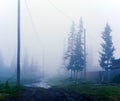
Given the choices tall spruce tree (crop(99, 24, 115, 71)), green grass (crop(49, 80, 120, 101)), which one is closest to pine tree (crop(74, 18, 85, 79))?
tall spruce tree (crop(99, 24, 115, 71))

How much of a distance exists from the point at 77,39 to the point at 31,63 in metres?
102

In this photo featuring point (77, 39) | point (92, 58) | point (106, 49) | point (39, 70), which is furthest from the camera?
point (39, 70)

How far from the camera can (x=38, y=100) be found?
933 inches

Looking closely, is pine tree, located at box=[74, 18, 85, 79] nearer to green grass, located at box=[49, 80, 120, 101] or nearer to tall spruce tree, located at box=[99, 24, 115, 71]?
tall spruce tree, located at box=[99, 24, 115, 71]

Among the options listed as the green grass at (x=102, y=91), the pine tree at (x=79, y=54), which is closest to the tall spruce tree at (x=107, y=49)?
the pine tree at (x=79, y=54)

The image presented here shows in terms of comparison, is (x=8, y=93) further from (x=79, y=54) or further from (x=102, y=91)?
(x=79, y=54)

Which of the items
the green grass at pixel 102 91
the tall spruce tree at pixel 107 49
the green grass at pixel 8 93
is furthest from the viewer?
the tall spruce tree at pixel 107 49

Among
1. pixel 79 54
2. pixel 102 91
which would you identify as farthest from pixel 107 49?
pixel 102 91

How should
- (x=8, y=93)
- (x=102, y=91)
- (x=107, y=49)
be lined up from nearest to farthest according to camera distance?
(x=8, y=93)
(x=102, y=91)
(x=107, y=49)

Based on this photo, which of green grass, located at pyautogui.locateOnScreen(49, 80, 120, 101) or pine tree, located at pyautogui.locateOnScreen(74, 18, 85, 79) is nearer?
green grass, located at pyautogui.locateOnScreen(49, 80, 120, 101)

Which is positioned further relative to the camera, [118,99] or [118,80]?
[118,80]

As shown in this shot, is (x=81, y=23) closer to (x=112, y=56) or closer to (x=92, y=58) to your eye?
(x=112, y=56)

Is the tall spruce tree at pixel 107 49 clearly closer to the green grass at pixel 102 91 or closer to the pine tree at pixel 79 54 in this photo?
the pine tree at pixel 79 54

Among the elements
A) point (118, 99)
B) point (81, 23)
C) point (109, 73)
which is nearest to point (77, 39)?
point (81, 23)
